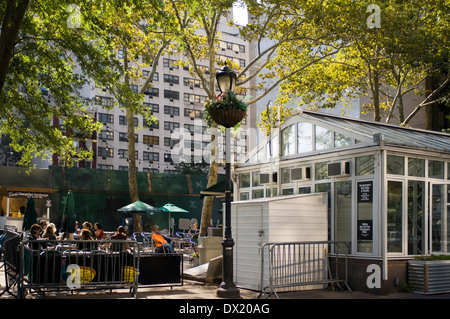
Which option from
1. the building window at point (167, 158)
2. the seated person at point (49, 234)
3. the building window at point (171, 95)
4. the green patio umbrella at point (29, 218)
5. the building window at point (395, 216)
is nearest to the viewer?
the building window at point (395, 216)

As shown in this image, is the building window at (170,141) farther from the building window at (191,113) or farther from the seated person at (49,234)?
the seated person at (49,234)

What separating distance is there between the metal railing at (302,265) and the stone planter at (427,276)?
5.07ft

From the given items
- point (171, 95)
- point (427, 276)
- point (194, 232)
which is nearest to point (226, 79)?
point (427, 276)

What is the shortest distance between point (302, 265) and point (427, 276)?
2.86 meters

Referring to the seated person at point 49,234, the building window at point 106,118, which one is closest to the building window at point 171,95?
the building window at point 106,118

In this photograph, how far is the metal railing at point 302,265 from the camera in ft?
39.2

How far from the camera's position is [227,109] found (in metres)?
11.8

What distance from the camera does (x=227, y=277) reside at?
11.5 metres

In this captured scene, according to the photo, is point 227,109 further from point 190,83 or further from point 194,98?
point 194,98

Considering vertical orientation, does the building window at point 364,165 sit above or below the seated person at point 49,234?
above

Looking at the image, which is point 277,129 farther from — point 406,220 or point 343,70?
point 343,70

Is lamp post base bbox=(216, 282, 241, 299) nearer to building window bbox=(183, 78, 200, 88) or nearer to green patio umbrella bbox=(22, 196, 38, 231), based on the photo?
green patio umbrella bbox=(22, 196, 38, 231)
